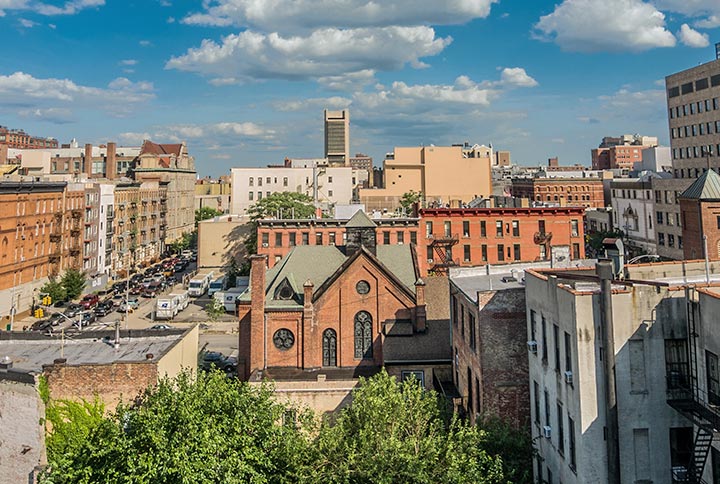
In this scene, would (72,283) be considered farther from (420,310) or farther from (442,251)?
(420,310)

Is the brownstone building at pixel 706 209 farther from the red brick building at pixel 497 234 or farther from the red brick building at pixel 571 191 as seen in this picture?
the red brick building at pixel 571 191

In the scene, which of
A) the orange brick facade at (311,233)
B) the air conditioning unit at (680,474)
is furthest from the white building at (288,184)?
the air conditioning unit at (680,474)

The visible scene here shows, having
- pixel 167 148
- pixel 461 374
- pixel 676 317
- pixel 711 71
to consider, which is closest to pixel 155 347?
pixel 461 374

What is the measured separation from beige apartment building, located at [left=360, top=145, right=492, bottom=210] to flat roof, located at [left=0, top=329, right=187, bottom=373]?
333 feet

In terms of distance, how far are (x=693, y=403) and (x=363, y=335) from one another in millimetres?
28031

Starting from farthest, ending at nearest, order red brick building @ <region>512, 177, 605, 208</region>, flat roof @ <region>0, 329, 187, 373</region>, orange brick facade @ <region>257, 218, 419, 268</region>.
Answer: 1. red brick building @ <region>512, 177, 605, 208</region>
2. orange brick facade @ <region>257, 218, 419, 268</region>
3. flat roof @ <region>0, 329, 187, 373</region>

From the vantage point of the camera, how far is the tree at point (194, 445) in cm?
1870

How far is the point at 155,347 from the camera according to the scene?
32.5 meters

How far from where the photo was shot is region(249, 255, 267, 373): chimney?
41.6 metres

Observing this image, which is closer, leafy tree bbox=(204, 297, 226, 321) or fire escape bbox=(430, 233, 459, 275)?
leafy tree bbox=(204, 297, 226, 321)

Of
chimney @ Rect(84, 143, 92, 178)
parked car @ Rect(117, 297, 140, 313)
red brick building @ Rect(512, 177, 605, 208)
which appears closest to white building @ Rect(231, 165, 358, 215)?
chimney @ Rect(84, 143, 92, 178)

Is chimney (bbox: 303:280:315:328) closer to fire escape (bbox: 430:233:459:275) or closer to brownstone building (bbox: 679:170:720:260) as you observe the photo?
fire escape (bbox: 430:233:459:275)

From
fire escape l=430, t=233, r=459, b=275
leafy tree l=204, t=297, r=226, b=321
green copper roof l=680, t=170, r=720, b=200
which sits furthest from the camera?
fire escape l=430, t=233, r=459, b=275

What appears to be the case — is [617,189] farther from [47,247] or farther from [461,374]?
[47,247]
